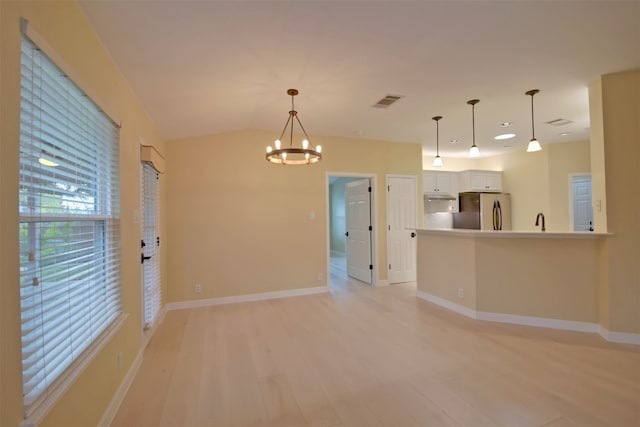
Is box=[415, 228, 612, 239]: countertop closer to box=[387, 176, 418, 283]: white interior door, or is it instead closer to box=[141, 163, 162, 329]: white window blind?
box=[387, 176, 418, 283]: white interior door

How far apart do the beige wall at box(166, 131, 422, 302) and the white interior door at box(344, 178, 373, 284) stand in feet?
2.28

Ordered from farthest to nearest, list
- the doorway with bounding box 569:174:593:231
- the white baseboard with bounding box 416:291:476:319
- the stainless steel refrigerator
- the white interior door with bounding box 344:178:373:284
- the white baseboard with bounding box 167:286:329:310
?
the stainless steel refrigerator → the doorway with bounding box 569:174:593:231 → the white interior door with bounding box 344:178:373:284 → the white baseboard with bounding box 167:286:329:310 → the white baseboard with bounding box 416:291:476:319

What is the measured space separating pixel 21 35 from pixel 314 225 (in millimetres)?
4099

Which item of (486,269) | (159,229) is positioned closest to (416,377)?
(486,269)

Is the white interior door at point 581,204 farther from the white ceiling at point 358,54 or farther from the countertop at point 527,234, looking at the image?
the countertop at point 527,234

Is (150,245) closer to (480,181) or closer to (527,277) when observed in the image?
(527,277)

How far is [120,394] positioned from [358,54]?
324 cm

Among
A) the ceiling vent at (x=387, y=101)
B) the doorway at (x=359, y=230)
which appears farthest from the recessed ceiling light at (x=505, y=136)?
the ceiling vent at (x=387, y=101)

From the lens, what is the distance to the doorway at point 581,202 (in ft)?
18.8

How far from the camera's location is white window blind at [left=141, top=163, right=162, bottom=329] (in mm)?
3049

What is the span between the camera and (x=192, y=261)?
14.2ft

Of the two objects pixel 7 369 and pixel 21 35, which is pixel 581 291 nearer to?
pixel 7 369

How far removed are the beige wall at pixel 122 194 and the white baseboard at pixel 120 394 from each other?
0.19 ft

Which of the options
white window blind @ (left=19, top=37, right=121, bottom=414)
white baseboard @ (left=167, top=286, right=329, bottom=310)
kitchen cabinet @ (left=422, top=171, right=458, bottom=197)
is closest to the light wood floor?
white baseboard @ (left=167, top=286, right=329, bottom=310)
